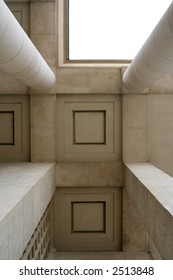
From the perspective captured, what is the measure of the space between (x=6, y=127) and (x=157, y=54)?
12.9ft

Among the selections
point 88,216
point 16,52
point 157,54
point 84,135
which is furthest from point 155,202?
point 88,216

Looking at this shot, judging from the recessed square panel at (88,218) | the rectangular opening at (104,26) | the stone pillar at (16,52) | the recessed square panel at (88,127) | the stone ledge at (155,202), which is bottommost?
the recessed square panel at (88,218)

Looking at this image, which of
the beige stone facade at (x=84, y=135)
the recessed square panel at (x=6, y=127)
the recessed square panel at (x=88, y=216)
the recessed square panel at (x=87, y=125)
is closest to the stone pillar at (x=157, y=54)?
the beige stone facade at (x=84, y=135)

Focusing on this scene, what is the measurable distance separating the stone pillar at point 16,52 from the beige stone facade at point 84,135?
182 centimetres

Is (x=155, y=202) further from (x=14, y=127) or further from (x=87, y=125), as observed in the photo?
(x=14, y=127)

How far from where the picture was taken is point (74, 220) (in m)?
6.55

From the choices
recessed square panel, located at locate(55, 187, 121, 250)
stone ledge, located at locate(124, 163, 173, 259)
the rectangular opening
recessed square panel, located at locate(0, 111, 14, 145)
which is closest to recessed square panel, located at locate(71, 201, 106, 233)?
recessed square panel, located at locate(55, 187, 121, 250)

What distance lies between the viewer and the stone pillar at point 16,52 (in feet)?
8.14

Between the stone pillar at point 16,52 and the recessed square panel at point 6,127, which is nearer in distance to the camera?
the stone pillar at point 16,52

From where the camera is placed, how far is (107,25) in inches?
264

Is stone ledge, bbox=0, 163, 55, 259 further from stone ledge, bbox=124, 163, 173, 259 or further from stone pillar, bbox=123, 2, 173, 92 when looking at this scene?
stone pillar, bbox=123, 2, 173, 92

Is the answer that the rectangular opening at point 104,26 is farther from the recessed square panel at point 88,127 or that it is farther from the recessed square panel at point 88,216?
the recessed square panel at point 88,216

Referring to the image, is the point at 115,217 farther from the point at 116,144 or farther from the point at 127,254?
the point at 116,144
